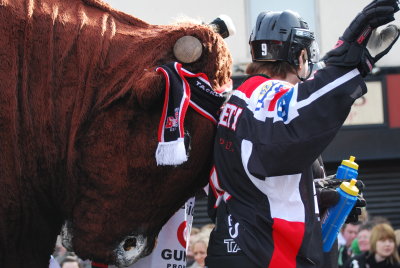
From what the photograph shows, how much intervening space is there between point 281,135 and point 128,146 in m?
0.67

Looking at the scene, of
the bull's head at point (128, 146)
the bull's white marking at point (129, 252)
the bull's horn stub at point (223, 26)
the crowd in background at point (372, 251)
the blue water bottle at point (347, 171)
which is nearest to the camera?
the bull's head at point (128, 146)

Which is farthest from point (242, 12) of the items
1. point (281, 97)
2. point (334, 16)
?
point (281, 97)

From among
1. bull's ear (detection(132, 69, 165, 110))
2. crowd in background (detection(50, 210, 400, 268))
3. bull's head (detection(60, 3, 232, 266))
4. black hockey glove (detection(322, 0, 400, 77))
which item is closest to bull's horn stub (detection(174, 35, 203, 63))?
bull's head (detection(60, 3, 232, 266))

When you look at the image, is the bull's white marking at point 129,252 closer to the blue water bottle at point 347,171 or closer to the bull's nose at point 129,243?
the bull's nose at point 129,243

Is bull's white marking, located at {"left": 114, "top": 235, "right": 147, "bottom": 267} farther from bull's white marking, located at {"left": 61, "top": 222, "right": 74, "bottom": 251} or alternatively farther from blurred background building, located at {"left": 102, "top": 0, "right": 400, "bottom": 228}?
blurred background building, located at {"left": 102, "top": 0, "right": 400, "bottom": 228}

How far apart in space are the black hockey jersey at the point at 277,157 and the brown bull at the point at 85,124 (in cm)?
16

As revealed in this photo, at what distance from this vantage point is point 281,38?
3723 millimetres

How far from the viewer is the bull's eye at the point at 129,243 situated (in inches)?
A: 146

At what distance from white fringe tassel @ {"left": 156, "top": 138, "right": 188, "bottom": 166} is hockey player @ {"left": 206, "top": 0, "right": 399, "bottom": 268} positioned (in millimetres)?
239

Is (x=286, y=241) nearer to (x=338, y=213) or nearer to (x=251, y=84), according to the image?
(x=338, y=213)

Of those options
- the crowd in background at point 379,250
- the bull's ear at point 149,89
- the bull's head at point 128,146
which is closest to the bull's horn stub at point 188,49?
the bull's head at point 128,146

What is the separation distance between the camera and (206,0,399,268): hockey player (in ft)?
10.8

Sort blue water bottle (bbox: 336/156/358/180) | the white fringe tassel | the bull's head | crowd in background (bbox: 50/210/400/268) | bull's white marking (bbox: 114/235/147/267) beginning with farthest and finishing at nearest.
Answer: crowd in background (bbox: 50/210/400/268) < blue water bottle (bbox: 336/156/358/180) < bull's white marking (bbox: 114/235/147/267) < the bull's head < the white fringe tassel

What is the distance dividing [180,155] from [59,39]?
29.3 inches
